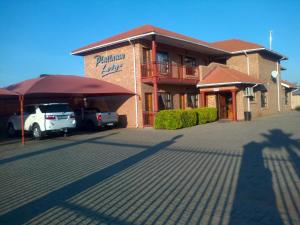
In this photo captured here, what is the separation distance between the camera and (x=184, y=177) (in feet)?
24.0

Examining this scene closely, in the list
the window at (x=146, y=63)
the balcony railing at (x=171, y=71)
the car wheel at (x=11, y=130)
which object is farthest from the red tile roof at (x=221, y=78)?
the car wheel at (x=11, y=130)

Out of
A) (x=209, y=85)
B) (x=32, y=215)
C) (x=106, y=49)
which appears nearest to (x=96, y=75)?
(x=106, y=49)

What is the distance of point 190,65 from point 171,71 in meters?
3.53

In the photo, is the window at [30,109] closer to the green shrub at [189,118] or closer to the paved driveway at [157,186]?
the paved driveway at [157,186]

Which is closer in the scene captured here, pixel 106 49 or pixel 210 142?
pixel 210 142

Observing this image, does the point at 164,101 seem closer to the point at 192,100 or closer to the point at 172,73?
the point at 172,73

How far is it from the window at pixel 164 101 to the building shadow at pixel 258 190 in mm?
11926

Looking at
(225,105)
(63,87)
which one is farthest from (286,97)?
(63,87)

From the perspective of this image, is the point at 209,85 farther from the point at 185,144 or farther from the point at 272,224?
the point at 272,224

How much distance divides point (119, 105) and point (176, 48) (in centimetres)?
626

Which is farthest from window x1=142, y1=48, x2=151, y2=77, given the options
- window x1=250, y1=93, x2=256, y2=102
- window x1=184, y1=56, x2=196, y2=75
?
window x1=250, y1=93, x2=256, y2=102

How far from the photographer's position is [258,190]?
605 centimetres

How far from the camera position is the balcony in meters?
20.9

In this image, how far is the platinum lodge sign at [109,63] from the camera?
22.2 metres
